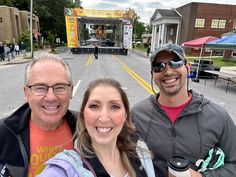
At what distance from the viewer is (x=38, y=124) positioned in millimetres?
2154

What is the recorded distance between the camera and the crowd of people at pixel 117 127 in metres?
1.81

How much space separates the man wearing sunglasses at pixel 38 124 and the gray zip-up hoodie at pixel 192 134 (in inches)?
30.7

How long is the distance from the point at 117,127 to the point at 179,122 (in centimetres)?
67

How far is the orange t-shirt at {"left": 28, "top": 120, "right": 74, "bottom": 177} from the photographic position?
2.04m

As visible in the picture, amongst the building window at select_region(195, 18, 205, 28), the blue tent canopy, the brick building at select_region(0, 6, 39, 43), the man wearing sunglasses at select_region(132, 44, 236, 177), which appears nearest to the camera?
the man wearing sunglasses at select_region(132, 44, 236, 177)

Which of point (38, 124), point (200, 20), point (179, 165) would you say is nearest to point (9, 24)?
point (200, 20)

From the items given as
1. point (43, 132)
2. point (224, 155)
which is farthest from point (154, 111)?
point (43, 132)

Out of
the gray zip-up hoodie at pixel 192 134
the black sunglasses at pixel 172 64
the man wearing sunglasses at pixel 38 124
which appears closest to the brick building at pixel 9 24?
the man wearing sunglasses at pixel 38 124

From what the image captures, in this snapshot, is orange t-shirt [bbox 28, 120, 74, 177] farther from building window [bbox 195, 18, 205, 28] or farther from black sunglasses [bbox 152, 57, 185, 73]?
building window [bbox 195, 18, 205, 28]

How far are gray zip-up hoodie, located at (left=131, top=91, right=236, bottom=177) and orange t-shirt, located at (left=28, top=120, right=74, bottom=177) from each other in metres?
0.70

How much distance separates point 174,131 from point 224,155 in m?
0.47

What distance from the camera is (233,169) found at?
80.4 inches

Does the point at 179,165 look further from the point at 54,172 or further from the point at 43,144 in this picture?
the point at 43,144

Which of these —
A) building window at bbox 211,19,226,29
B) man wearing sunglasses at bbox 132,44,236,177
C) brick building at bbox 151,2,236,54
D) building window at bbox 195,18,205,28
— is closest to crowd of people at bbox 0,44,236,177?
man wearing sunglasses at bbox 132,44,236,177
